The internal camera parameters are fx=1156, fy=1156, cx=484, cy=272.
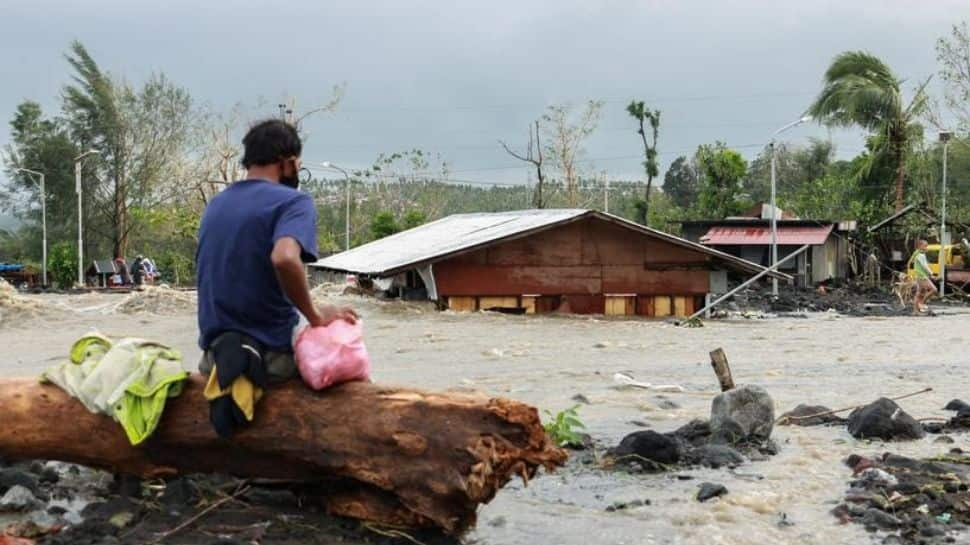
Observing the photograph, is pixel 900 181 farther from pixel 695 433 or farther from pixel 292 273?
pixel 292 273

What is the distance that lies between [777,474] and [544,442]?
2833mm

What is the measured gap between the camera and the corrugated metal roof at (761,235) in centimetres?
4297

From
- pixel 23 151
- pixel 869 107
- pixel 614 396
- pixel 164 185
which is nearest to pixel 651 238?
pixel 614 396

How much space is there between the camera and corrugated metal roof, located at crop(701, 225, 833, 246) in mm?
42969

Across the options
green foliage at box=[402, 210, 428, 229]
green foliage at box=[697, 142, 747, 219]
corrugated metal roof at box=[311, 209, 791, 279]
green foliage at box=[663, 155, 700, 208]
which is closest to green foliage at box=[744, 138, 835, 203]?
green foliage at box=[663, 155, 700, 208]

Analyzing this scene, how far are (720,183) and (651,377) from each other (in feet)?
137

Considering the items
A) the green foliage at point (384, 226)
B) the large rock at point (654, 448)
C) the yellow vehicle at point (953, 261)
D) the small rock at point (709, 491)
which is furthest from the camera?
the green foliage at point (384, 226)

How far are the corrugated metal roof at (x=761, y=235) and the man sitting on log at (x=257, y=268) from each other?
3848cm

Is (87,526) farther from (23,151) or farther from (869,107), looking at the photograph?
(23,151)

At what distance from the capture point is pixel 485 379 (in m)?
A: 13.8

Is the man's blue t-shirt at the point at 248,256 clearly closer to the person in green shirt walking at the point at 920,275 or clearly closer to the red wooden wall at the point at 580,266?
the red wooden wall at the point at 580,266

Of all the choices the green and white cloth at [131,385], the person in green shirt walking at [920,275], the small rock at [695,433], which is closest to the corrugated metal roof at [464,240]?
the person in green shirt walking at [920,275]

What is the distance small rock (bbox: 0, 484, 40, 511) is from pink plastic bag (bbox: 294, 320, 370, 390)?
71.6 inches

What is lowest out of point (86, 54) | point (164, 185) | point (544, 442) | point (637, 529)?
point (637, 529)
